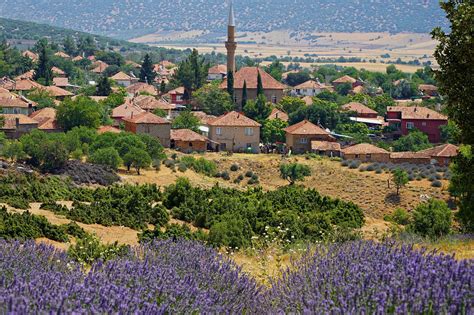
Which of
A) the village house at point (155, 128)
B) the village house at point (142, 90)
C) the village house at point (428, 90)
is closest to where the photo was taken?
the village house at point (155, 128)

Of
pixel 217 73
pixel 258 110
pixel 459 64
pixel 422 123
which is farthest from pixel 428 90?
pixel 459 64

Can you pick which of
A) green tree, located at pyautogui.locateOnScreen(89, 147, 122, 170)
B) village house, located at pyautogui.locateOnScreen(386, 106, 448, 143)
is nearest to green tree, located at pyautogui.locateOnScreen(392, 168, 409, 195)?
green tree, located at pyautogui.locateOnScreen(89, 147, 122, 170)

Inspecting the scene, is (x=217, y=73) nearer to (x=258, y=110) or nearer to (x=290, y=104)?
(x=290, y=104)

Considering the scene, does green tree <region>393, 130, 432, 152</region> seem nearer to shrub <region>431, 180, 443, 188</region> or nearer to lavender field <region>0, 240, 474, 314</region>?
shrub <region>431, 180, 443, 188</region>

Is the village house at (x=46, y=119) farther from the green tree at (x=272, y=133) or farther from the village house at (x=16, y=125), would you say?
the green tree at (x=272, y=133)

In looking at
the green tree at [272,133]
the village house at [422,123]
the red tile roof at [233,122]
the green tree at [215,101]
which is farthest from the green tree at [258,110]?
the village house at [422,123]

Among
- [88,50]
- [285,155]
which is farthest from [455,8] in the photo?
[88,50]
